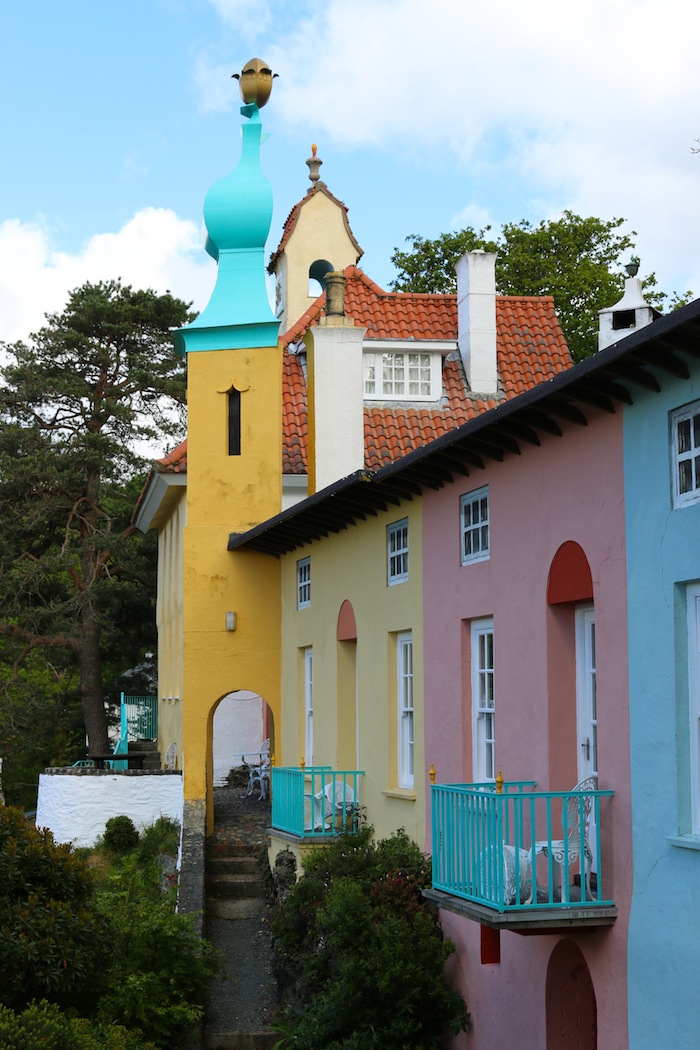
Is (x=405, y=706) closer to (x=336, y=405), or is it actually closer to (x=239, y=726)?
(x=336, y=405)

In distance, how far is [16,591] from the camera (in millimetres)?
33281

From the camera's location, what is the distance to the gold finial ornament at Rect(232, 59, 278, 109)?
921 inches

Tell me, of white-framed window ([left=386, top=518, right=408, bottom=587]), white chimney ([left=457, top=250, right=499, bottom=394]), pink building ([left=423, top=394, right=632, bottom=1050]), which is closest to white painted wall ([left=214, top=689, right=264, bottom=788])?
white chimney ([left=457, top=250, right=499, bottom=394])

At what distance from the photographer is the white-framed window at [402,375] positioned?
24.2 m

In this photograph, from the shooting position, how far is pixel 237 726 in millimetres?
31812

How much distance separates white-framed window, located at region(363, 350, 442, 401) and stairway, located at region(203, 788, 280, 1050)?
727cm

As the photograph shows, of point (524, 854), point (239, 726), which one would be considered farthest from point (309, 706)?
point (239, 726)

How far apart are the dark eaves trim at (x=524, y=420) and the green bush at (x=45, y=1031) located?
18.3 feet

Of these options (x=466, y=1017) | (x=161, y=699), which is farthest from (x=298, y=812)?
(x=161, y=699)

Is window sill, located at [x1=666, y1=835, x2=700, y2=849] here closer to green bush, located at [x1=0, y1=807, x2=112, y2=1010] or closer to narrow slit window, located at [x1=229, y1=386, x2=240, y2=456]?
green bush, located at [x1=0, y1=807, x2=112, y2=1010]

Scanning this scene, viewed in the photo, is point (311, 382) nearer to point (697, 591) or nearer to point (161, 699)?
point (161, 699)

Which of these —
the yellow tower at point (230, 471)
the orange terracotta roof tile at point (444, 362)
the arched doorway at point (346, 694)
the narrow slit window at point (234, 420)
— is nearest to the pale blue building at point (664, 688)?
the arched doorway at point (346, 694)

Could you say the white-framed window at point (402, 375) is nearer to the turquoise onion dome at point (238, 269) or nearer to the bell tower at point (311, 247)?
the turquoise onion dome at point (238, 269)

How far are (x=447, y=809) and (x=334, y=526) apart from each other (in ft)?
23.1
